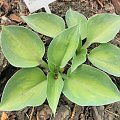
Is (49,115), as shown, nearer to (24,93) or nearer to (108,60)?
(24,93)

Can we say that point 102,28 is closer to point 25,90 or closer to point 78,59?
point 78,59

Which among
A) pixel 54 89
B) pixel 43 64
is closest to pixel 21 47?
pixel 43 64

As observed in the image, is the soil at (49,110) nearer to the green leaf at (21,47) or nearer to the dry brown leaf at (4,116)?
the dry brown leaf at (4,116)

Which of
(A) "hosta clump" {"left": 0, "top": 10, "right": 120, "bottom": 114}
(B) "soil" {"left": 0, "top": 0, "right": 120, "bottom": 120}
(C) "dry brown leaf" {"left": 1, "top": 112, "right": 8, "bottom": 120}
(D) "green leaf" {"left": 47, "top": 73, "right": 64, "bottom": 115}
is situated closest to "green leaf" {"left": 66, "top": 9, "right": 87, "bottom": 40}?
(A) "hosta clump" {"left": 0, "top": 10, "right": 120, "bottom": 114}

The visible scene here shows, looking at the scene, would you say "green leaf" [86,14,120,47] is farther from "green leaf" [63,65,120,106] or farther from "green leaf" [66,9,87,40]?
"green leaf" [63,65,120,106]

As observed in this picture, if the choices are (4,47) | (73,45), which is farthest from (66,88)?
(4,47)

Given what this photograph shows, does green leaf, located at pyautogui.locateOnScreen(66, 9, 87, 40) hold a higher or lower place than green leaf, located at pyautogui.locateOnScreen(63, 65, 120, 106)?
higher
